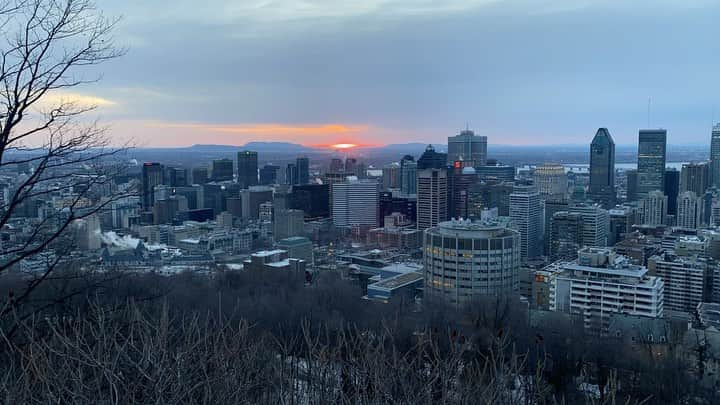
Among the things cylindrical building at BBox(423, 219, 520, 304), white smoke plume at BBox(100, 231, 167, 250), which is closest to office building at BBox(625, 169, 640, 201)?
cylindrical building at BBox(423, 219, 520, 304)

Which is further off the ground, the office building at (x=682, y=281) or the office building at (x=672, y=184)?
the office building at (x=672, y=184)

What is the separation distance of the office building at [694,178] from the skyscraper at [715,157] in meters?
2.78

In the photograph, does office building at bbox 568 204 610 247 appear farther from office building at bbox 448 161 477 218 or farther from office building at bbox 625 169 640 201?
Result: office building at bbox 625 169 640 201

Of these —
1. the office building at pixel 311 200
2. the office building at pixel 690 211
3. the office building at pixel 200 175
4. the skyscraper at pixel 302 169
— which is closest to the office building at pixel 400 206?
the office building at pixel 311 200

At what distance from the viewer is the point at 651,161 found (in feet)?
131

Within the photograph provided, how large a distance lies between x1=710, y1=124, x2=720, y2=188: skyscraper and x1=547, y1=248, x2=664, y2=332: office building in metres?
30.1

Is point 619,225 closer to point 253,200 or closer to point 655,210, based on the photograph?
point 655,210

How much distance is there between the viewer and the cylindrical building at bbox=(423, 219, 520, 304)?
14.4 meters

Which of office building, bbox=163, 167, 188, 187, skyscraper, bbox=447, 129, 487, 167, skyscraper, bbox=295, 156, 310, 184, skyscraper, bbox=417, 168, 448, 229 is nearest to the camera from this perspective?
skyscraper, bbox=417, 168, 448, 229

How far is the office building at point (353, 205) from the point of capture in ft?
109

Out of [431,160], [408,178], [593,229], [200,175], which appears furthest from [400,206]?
[200,175]

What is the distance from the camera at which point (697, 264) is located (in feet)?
52.9

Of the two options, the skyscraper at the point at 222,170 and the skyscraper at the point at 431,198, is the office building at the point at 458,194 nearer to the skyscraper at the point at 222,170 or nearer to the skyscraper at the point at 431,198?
the skyscraper at the point at 431,198

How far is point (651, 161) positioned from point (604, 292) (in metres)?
31.1
